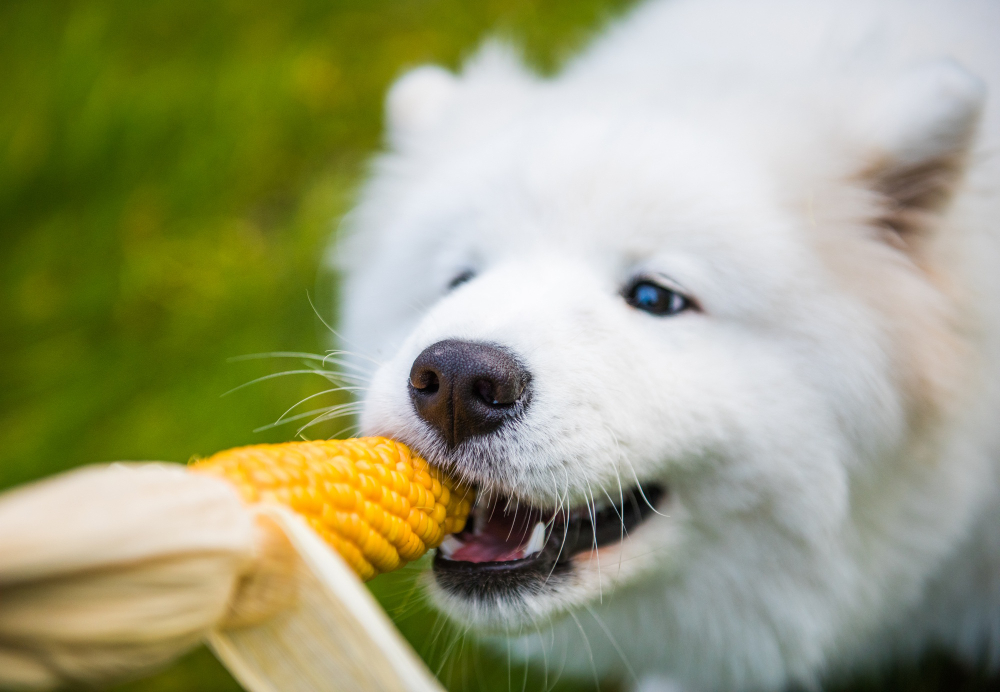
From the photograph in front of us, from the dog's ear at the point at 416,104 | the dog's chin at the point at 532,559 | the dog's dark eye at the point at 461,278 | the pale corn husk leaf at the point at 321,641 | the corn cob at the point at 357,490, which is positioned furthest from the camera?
the dog's ear at the point at 416,104

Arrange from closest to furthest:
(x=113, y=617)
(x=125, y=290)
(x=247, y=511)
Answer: (x=113, y=617)
(x=247, y=511)
(x=125, y=290)

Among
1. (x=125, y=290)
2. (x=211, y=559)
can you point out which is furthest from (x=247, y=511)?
(x=125, y=290)

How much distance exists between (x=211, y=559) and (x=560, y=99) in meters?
1.72

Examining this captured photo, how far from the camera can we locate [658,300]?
1812 mm

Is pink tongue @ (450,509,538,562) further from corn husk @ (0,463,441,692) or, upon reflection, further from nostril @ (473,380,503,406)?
corn husk @ (0,463,441,692)

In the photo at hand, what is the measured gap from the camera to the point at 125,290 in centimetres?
356

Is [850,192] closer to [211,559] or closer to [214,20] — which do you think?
[211,559]

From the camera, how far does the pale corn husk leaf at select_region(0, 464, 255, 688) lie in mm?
837

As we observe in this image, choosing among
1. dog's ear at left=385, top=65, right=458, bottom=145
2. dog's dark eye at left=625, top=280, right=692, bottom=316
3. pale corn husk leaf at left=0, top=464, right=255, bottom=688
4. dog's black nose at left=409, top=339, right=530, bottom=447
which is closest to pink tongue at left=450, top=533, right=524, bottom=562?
dog's black nose at left=409, top=339, right=530, bottom=447

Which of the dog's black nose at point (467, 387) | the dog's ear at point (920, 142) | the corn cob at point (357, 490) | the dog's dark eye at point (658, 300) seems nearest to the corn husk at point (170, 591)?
the corn cob at point (357, 490)

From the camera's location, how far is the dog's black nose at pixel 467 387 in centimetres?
148

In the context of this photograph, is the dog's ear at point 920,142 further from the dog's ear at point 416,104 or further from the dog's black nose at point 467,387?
the dog's ear at point 416,104

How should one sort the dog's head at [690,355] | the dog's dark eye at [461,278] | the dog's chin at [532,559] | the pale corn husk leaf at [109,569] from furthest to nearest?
the dog's dark eye at [461,278]
the dog's chin at [532,559]
the dog's head at [690,355]
the pale corn husk leaf at [109,569]

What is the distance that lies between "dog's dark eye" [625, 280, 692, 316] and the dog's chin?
0.41 meters
